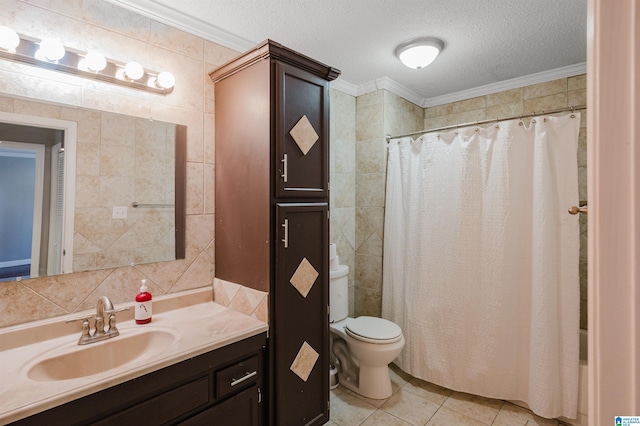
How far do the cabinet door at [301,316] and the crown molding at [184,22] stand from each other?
1.16m

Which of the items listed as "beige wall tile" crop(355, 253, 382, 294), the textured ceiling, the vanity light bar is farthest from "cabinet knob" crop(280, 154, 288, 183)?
"beige wall tile" crop(355, 253, 382, 294)

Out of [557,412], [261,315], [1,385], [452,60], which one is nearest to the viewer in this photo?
[1,385]

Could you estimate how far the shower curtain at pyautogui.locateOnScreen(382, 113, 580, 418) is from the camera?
1.99 meters

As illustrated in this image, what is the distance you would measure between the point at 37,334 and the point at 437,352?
243cm

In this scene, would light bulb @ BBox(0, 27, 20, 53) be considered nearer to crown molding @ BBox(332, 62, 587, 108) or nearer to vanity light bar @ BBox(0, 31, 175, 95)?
vanity light bar @ BBox(0, 31, 175, 95)

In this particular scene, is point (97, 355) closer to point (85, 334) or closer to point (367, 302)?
point (85, 334)

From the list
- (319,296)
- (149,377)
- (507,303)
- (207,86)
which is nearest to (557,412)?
(507,303)

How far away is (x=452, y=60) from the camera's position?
2.35m

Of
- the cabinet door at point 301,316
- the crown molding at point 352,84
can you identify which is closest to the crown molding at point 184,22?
the crown molding at point 352,84

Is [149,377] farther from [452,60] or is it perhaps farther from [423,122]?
[423,122]

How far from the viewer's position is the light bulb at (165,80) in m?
1.67

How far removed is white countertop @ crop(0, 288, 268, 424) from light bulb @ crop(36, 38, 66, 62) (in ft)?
3.74

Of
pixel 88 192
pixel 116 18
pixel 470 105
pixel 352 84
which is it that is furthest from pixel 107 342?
pixel 470 105
